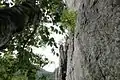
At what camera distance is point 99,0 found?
6562 millimetres

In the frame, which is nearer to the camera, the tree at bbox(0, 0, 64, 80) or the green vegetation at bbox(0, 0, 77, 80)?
the tree at bbox(0, 0, 64, 80)

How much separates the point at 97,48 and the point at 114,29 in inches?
26.1

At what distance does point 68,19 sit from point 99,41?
2015mm

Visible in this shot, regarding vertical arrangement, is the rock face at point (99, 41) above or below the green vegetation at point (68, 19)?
below

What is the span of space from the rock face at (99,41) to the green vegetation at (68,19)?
46cm

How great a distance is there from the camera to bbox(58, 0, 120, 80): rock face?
5305 millimetres

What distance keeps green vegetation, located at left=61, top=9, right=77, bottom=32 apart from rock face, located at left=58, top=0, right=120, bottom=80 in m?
0.46

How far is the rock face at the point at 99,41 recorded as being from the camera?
5305 millimetres

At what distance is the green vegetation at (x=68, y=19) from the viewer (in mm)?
7308

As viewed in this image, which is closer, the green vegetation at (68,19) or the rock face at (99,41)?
the rock face at (99,41)

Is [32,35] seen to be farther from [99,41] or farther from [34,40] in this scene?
[99,41]

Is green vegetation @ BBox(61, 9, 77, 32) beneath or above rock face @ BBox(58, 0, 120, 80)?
above

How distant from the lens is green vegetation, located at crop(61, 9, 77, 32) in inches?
288

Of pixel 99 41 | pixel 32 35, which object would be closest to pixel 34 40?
pixel 32 35
